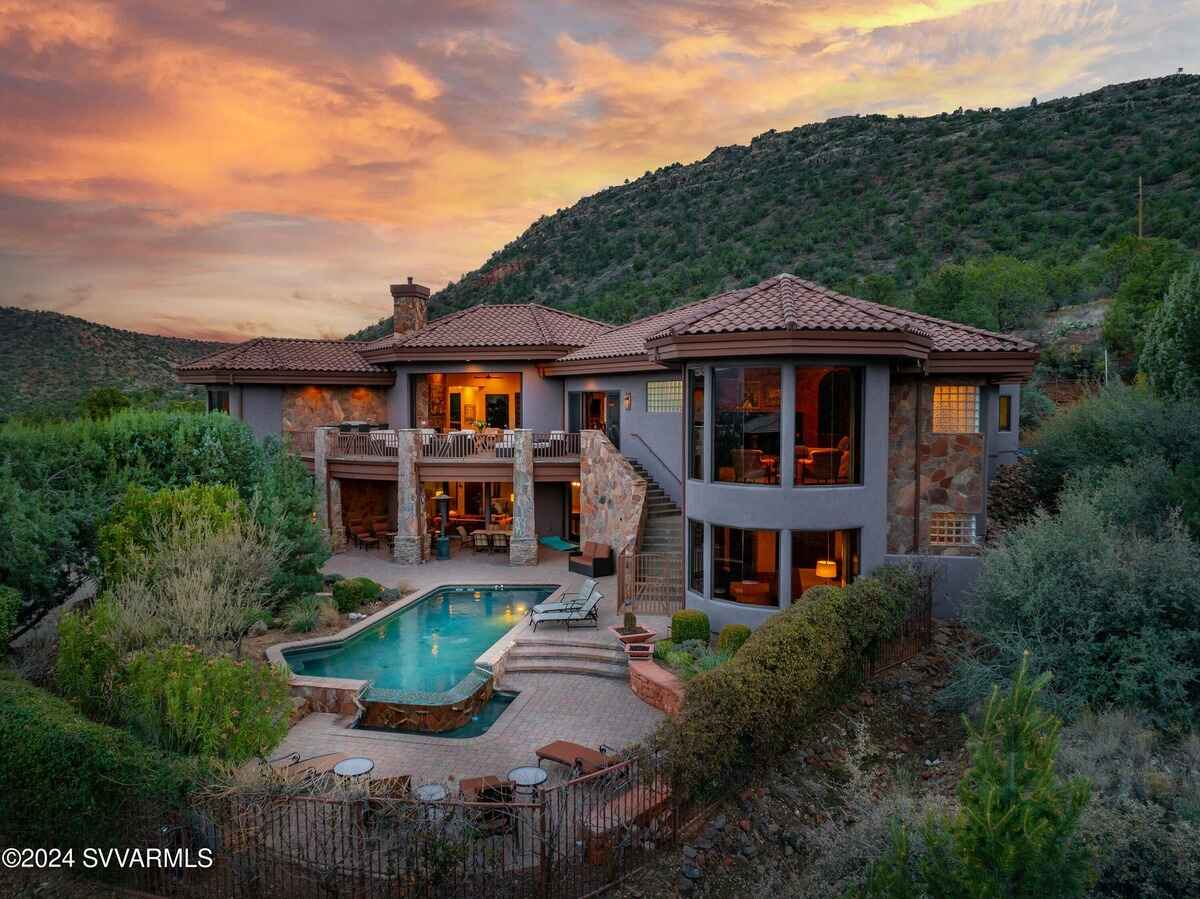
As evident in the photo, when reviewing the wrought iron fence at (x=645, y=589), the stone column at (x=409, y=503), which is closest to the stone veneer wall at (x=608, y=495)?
the wrought iron fence at (x=645, y=589)

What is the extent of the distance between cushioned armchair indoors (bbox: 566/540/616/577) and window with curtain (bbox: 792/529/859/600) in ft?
23.4

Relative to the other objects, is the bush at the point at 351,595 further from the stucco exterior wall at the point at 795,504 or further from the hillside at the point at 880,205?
the hillside at the point at 880,205

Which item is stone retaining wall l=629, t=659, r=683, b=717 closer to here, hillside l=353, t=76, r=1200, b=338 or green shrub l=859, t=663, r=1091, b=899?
green shrub l=859, t=663, r=1091, b=899

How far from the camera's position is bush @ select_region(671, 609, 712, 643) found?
43.6 ft

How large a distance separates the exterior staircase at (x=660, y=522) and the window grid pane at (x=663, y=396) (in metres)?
2.10

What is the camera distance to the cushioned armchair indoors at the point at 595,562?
65.0 feet

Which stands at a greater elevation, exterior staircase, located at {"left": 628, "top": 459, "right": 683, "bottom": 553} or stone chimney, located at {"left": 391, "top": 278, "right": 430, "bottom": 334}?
stone chimney, located at {"left": 391, "top": 278, "right": 430, "bottom": 334}

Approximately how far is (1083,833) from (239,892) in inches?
316

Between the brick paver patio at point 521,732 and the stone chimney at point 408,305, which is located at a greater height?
the stone chimney at point 408,305

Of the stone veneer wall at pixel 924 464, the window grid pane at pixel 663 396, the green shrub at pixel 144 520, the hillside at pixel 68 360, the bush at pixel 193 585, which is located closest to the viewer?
the bush at pixel 193 585

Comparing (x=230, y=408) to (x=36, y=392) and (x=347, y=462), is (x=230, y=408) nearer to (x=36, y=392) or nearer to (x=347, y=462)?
(x=347, y=462)

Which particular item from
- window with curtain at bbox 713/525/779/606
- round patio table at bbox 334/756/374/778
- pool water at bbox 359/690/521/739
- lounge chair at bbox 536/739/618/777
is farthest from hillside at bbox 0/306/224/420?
lounge chair at bbox 536/739/618/777

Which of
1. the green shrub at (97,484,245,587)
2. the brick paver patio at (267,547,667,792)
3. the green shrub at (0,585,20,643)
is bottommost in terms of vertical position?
the brick paver patio at (267,547,667,792)

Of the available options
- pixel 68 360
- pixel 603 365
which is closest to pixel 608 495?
pixel 603 365
